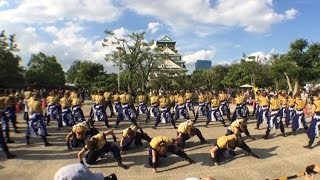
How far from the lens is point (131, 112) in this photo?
55.2 feet

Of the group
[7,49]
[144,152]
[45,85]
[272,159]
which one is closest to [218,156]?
[272,159]

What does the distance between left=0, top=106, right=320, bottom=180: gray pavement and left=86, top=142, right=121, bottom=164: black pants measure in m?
0.25

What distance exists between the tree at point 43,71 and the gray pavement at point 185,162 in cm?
3557

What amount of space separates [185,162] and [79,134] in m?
3.30

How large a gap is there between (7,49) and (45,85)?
1096 centimetres

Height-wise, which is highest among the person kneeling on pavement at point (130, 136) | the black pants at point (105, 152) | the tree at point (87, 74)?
the tree at point (87, 74)

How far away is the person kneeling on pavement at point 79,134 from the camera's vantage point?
38.1ft

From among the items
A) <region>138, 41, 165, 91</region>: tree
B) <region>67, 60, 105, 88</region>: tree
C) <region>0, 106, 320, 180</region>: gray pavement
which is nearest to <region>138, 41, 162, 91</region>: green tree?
<region>138, 41, 165, 91</region>: tree

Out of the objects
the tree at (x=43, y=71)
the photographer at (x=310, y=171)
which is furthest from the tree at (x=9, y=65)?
the photographer at (x=310, y=171)

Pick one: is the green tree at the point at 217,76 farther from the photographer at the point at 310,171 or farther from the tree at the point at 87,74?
the photographer at the point at 310,171

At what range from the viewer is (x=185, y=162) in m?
10.9

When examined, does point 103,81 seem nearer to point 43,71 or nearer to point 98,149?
point 43,71

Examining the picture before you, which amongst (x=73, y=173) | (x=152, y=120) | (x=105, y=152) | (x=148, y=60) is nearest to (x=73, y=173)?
(x=73, y=173)

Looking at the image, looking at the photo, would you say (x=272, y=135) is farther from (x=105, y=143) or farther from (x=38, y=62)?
(x=38, y=62)
